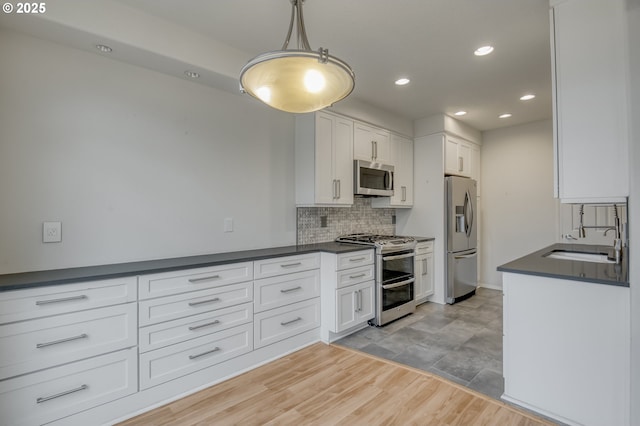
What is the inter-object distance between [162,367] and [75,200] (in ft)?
4.17

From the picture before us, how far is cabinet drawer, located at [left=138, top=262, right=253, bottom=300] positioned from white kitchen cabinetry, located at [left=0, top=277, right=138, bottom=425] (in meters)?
0.09

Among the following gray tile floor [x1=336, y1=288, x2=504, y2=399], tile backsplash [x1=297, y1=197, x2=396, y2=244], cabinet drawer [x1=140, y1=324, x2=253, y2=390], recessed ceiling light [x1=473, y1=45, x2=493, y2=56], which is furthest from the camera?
tile backsplash [x1=297, y1=197, x2=396, y2=244]

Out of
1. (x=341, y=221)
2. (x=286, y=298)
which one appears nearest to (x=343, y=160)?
(x=341, y=221)

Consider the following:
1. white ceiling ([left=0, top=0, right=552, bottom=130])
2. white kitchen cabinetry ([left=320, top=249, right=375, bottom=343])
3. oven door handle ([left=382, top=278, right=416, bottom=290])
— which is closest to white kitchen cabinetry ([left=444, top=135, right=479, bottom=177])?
white ceiling ([left=0, top=0, right=552, bottom=130])

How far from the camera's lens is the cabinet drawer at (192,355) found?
1.99 metres

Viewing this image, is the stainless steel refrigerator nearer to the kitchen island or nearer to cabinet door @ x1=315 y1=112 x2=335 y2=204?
cabinet door @ x1=315 y1=112 x2=335 y2=204

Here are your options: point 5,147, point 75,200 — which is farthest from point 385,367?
point 5,147

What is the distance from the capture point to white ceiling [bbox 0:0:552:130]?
2.04 meters

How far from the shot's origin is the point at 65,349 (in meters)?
1.71

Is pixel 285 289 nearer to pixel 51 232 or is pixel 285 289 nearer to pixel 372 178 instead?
pixel 51 232

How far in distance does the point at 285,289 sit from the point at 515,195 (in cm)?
408

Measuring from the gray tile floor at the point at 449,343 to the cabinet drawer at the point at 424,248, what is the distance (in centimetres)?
75

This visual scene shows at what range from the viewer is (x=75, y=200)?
6.88 feet

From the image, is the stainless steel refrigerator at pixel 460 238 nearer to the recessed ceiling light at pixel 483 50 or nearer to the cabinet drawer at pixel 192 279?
the recessed ceiling light at pixel 483 50
